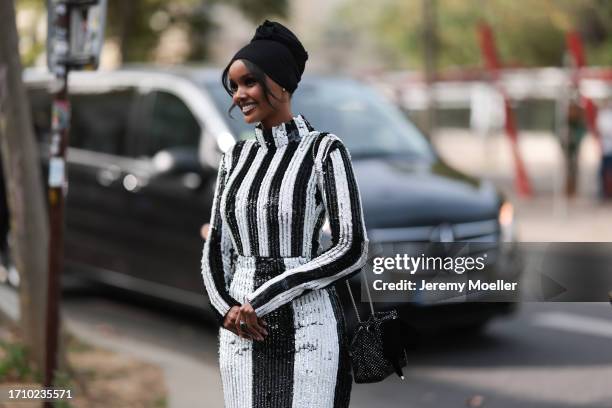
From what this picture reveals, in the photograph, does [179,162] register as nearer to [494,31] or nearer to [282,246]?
[282,246]

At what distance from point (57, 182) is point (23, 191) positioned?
27.4 inches

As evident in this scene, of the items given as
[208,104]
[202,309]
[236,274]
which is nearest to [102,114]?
[208,104]

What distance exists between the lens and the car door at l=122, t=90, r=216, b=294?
24.2 feet

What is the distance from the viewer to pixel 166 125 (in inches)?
316

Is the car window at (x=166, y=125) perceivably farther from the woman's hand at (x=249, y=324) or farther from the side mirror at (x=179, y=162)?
the woman's hand at (x=249, y=324)

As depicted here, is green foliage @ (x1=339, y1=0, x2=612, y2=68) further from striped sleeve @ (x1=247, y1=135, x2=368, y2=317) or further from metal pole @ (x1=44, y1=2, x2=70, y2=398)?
striped sleeve @ (x1=247, y1=135, x2=368, y2=317)

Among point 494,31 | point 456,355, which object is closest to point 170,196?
point 456,355

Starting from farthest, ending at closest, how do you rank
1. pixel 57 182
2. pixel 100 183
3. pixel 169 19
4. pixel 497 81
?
1. pixel 169 19
2. pixel 497 81
3. pixel 100 183
4. pixel 57 182

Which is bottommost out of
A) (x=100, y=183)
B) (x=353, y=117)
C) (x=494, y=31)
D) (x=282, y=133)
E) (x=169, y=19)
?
(x=282, y=133)

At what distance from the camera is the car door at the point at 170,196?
7.37 metres

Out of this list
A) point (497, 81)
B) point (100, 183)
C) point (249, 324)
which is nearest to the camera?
point (249, 324)

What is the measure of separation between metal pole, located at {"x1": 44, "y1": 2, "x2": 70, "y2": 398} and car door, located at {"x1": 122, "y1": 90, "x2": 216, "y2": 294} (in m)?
2.02

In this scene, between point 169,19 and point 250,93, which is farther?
point 169,19

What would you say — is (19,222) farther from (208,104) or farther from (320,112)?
(320,112)
